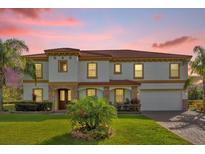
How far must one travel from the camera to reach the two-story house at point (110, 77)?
3152cm

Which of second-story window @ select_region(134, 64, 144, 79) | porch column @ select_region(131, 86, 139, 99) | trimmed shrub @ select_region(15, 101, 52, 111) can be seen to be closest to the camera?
trimmed shrub @ select_region(15, 101, 52, 111)

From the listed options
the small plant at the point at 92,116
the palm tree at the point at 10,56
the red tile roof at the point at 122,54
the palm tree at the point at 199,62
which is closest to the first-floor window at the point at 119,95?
the red tile roof at the point at 122,54

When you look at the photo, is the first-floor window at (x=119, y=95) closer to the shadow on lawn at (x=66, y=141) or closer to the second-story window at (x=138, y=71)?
the second-story window at (x=138, y=71)

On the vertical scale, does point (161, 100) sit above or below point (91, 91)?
below

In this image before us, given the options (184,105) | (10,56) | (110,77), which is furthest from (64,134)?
(184,105)

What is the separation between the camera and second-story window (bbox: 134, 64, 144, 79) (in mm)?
33688

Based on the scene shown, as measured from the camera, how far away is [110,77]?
33.4 meters

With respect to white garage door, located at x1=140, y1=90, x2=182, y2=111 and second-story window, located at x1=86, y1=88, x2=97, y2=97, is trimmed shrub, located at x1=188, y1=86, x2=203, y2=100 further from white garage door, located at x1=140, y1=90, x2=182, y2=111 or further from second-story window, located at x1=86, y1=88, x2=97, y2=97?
second-story window, located at x1=86, y1=88, x2=97, y2=97

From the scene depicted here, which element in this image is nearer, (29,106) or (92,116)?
(92,116)

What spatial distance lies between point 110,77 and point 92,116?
1793 cm

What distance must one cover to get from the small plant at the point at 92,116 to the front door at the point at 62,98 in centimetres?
1666

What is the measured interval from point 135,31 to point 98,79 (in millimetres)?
5682

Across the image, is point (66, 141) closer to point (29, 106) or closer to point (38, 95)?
point (29, 106)

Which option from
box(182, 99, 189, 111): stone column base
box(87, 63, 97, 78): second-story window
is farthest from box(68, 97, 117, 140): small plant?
box(182, 99, 189, 111): stone column base
